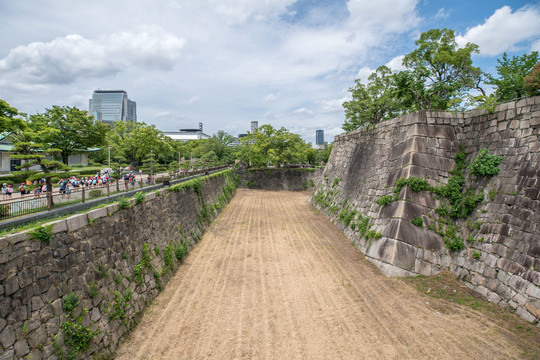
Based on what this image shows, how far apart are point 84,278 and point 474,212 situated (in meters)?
11.3

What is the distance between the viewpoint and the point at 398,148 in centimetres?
1171

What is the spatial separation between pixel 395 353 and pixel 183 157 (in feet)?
203

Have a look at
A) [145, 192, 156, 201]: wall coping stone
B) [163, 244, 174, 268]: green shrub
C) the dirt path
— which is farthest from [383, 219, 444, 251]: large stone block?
[145, 192, 156, 201]: wall coping stone

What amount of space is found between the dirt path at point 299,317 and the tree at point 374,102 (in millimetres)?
19541

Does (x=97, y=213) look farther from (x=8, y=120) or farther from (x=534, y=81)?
(x=534, y=81)

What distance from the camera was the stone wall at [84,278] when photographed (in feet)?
12.9

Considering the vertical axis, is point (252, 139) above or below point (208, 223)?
above

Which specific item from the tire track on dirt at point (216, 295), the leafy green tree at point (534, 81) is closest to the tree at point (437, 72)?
the leafy green tree at point (534, 81)

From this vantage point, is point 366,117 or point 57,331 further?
point 366,117

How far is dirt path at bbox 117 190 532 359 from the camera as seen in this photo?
18.7 feet

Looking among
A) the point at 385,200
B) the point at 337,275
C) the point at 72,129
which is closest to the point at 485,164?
the point at 385,200

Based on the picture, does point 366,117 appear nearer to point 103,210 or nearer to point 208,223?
point 208,223

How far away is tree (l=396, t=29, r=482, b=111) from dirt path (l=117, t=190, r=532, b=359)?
1275 cm

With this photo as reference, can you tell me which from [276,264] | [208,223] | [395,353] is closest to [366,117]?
[208,223]
